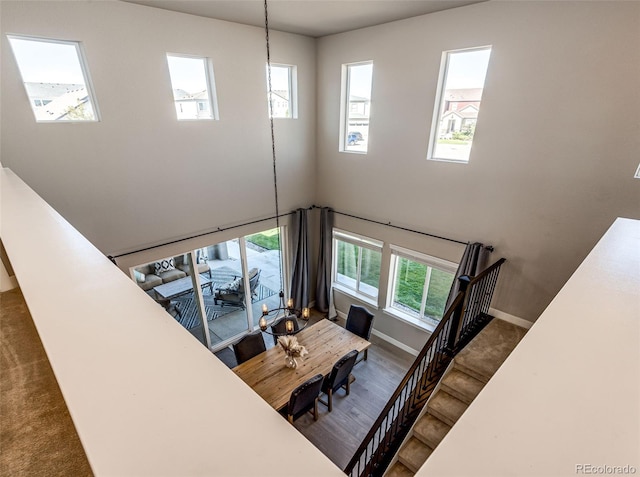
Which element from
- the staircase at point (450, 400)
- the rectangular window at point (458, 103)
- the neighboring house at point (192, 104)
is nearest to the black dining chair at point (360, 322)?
the staircase at point (450, 400)

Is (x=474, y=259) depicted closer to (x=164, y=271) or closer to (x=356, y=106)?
(x=356, y=106)

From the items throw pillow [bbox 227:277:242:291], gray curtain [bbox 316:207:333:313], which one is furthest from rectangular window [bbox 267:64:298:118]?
throw pillow [bbox 227:277:242:291]

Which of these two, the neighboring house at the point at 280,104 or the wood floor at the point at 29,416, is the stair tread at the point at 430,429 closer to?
the wood floor at the point at 29,416

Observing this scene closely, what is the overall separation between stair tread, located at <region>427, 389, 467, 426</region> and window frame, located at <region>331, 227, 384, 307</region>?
2709mm

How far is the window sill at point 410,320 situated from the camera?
5.39 metres

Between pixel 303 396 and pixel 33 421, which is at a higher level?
pixel 33 421

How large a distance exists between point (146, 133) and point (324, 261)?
3.92m

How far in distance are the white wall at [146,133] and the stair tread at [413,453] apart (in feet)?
13.5

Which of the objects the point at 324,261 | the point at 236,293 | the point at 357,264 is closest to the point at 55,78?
the point at 236,293

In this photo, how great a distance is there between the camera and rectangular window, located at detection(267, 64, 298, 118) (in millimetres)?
5426

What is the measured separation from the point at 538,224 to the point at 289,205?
4.09 m

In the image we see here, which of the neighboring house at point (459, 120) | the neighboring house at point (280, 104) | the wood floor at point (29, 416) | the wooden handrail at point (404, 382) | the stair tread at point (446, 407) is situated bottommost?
the stair tread at point (446, 407)

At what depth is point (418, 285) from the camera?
5.51 meters

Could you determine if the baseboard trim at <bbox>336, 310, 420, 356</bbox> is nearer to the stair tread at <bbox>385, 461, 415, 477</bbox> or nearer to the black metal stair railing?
the black metal stair railing
